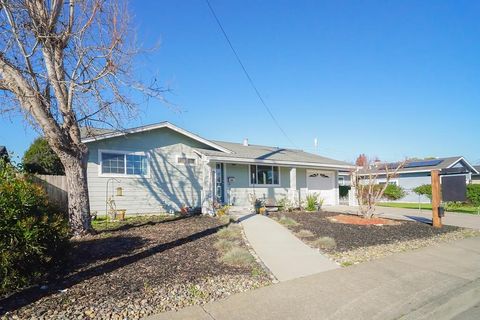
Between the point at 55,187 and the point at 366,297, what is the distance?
1117 centimetres

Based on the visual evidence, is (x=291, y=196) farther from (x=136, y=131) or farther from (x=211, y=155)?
(x=136, y=131)

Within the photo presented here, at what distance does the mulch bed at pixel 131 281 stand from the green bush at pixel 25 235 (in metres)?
0.31

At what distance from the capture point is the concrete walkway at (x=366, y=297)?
4.12m

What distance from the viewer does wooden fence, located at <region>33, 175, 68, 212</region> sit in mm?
11260

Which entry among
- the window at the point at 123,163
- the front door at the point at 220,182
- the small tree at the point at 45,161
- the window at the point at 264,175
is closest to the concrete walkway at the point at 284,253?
the front door at the point at 220,182

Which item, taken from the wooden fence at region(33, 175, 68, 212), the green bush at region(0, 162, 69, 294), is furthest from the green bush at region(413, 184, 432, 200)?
the green bush at region(0, 162, 69, 294)

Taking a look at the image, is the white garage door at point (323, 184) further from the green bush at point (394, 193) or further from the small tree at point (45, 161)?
the small tree at point (45, 161)

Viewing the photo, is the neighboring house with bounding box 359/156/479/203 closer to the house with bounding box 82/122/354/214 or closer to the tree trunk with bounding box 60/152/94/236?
the house with bounding box 82/122/354/214

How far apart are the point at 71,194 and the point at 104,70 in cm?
336

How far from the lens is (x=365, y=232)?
33.0ft

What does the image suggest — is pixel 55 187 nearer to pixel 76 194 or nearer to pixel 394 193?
pixel 76 194

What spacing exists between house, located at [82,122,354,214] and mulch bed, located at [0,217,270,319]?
18.8 feet

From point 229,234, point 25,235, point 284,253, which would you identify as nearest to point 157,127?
point 229,234

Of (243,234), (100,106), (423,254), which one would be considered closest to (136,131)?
(100,106)
